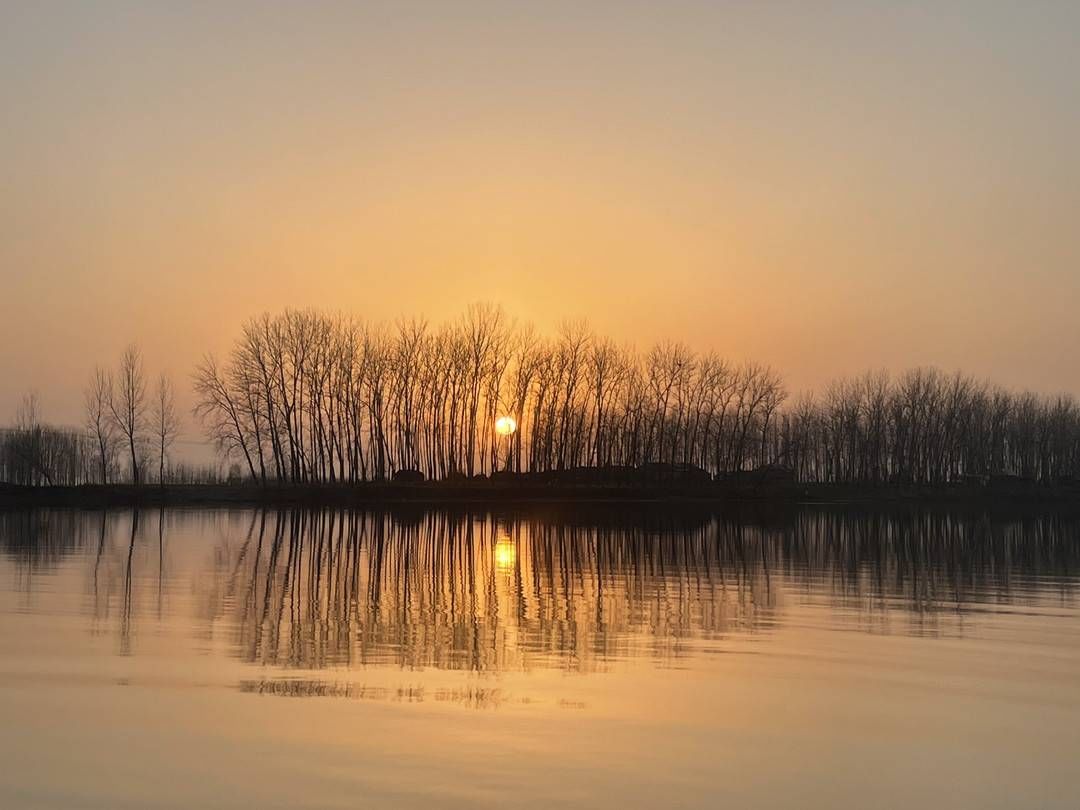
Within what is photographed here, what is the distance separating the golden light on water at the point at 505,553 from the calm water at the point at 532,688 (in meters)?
2.14

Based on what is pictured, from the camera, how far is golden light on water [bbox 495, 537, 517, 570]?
24612 mm

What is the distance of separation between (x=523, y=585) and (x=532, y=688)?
9571 mm

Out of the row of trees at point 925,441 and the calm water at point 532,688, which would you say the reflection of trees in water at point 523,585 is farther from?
the row of trees at point 925,441

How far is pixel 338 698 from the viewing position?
952cm

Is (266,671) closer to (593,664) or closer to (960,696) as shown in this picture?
(593,664)

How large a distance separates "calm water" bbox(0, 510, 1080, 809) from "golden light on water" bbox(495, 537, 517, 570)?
2.14m

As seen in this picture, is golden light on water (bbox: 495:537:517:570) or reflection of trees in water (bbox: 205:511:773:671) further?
golden light on water (bbox: 495:537:517:570)

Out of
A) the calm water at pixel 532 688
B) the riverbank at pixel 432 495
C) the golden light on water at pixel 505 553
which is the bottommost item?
the calm water at pixel 532 688

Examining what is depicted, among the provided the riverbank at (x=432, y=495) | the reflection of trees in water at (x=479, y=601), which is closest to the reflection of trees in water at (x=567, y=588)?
the reflection of trees in water at (x=479, y=601)

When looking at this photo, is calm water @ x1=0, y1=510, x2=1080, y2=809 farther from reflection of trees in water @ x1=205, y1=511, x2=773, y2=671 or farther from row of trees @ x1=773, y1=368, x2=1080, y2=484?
row of trees @ x1=773, y1=368, x2=1080, y2=484

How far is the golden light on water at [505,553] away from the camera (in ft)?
80.7

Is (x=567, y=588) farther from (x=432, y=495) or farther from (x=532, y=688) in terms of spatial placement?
(x=432, y=495)

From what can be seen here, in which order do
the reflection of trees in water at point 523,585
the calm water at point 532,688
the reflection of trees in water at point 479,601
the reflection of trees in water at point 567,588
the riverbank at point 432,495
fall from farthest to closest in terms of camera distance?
the riverbank at point 432,495 < the reflection of trees in water at point 523,585 < the reflection of trees in water at point 567,588 < the reflection of trees in water at point 479,601 < the calm water at point 532,688

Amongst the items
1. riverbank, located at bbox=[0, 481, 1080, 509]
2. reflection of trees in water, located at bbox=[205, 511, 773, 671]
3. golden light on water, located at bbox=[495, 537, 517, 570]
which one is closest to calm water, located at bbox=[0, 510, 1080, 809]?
reflection of trees in water, located at bbox=[205, 511, 773, 671]
